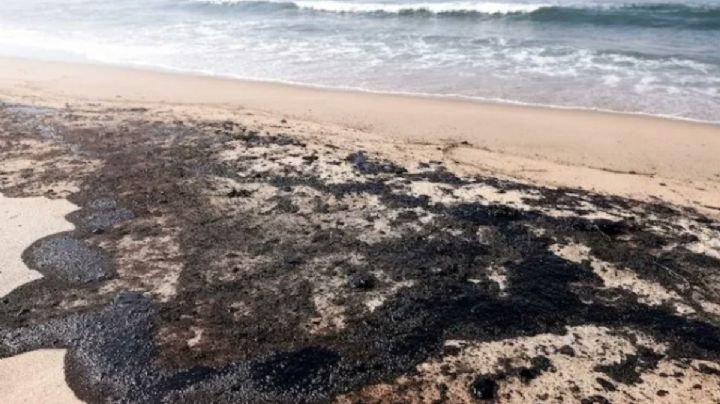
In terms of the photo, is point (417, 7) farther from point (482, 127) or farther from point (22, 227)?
point (22, 227)

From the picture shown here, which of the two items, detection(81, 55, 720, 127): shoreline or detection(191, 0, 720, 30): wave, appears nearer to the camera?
detection(81, 55, 720, 127): shoreline

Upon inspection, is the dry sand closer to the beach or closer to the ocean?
the beach

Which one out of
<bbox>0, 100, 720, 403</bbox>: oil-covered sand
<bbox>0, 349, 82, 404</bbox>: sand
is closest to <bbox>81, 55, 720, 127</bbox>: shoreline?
<bbox>0, 100, 720, 403</bbox>: oil-covered sand

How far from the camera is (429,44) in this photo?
1606 cm

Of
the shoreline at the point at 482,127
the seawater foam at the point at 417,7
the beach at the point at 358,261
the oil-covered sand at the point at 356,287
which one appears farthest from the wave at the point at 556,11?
the oil-covered sand at the point at 356,287

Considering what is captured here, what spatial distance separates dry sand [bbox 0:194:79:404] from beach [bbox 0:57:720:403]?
2cm

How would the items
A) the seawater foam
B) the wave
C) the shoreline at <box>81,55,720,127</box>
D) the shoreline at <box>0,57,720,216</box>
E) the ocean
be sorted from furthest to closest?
the seawater foam → the wave → the ocean → the shoreline at <box>81,55,720,127</box> → the shoreline at <box>0,57,720,216</box>

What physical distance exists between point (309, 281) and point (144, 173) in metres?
3.19

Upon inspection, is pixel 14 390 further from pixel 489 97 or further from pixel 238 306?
pixel 489 97

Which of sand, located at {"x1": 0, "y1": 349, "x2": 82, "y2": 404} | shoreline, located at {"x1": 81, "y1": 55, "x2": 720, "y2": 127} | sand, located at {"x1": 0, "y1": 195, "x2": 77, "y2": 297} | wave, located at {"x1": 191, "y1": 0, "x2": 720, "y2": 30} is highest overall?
wave, located at {"x1": 191, "y1": 0, "x2": 720, "y2": 30}

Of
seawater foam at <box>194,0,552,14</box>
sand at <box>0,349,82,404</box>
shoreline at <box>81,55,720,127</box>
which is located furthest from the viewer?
seawater foam at <box>194,0,552,14</box>

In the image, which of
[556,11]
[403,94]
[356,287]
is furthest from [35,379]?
[556,11]

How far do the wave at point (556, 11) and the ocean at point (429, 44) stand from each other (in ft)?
0.16

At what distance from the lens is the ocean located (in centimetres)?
1189
